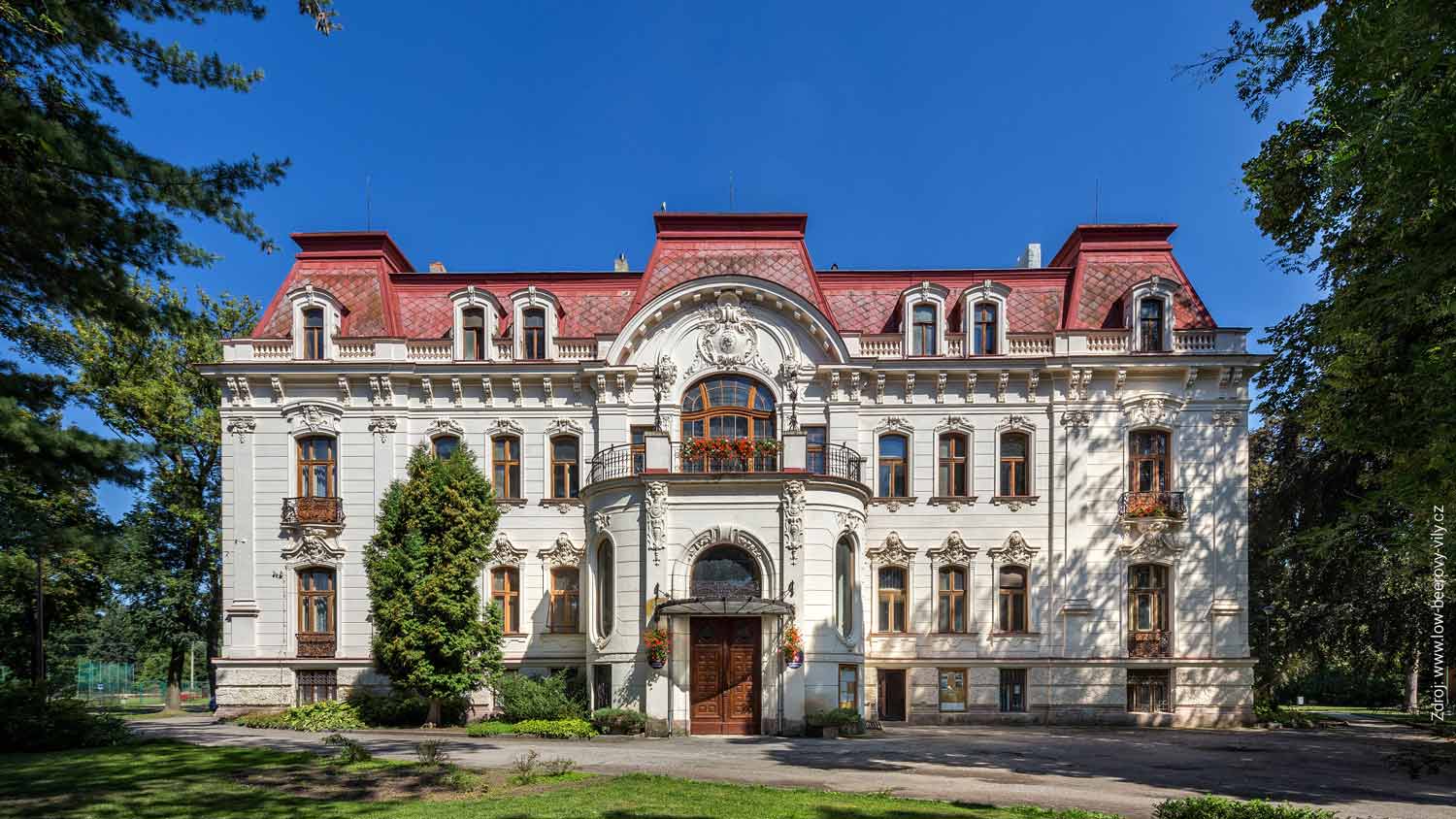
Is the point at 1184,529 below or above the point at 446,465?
below

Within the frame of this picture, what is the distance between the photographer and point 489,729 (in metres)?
22.3

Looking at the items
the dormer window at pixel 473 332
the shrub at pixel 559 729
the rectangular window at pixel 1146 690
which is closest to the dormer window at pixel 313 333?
the dormer window at pixel 473 332

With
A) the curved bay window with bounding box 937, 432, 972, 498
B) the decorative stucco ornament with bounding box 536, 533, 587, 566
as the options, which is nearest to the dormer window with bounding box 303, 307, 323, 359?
the decorative stucco ornament with bounding box 536, 533, 587, 566

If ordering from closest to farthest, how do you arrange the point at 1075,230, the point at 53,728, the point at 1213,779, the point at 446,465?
the point at 1213,779
the point at 53,728
the point at 446,465
the point at 1075,230

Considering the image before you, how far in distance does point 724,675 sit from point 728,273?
1085cm

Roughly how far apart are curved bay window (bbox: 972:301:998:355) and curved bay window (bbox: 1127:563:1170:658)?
718 cm

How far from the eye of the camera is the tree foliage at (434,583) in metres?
22.9

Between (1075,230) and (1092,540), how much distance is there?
9108 millimetres

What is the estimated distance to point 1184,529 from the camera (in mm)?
25922

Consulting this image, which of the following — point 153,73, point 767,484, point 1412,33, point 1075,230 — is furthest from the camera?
point 1075,230

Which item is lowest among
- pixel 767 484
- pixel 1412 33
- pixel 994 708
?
pixel 994 708

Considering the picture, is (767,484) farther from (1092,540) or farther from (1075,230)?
(1075,230)

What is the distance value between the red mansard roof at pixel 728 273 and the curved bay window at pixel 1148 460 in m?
3.22

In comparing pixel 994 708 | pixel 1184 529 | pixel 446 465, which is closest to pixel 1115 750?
pixel 994 708
